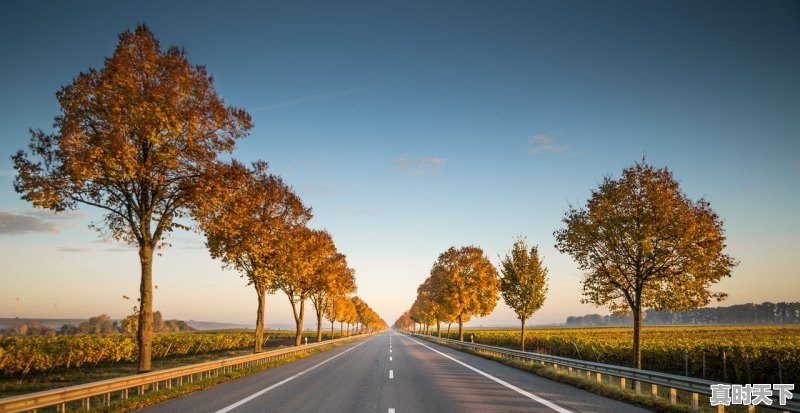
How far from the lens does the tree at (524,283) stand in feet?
108

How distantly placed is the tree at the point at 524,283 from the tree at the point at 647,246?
A: 13172mm

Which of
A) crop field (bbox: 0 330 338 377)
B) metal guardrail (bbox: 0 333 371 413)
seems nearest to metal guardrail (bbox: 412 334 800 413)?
metal guardrail (bbox: 0 333 371 413)

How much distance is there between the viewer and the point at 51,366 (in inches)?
882

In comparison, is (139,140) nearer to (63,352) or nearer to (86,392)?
(86,392)

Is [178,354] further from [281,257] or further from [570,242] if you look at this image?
[570,242]

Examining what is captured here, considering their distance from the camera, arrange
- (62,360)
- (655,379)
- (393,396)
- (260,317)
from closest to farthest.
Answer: (393,396) → (655,379) → (62,360) → (260,317)

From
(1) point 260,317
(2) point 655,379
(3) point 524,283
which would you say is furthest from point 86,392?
(3) point 524,283

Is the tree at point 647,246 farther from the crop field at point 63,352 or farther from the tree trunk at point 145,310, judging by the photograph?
the crop field at point 63,352

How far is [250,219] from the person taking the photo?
59.3 ft

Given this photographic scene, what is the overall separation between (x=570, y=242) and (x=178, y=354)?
97.6 feet

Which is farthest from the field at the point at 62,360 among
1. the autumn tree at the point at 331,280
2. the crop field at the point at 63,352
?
the autumn tree at the point at 331,280

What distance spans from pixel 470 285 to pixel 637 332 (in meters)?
29.7

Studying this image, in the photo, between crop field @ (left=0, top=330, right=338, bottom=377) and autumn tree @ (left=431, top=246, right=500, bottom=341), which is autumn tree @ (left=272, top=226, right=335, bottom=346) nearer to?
crop field @ (left=0, top=330, right=338, bottom=377)

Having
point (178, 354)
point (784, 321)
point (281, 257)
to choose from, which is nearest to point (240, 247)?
point (281, 257)
